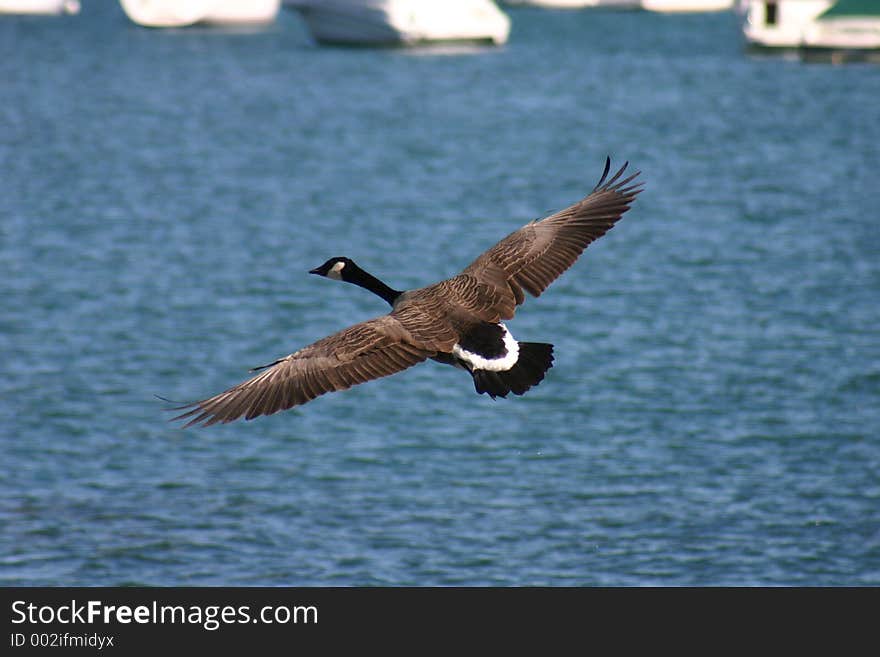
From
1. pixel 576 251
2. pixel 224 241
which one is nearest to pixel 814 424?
pixel 576 251

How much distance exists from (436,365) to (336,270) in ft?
80.9

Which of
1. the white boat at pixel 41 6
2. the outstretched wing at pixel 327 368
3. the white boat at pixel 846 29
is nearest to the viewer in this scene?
the outstretched wing at pixel 327 368

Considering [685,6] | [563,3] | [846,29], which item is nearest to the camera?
[846,29]

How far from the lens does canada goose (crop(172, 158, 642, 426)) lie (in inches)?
520

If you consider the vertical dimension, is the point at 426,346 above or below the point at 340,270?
below

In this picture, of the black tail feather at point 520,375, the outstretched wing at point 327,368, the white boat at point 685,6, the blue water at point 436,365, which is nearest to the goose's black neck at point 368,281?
the outstretched wing at point 327,368

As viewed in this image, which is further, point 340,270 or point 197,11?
point 197,11

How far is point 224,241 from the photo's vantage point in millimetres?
51281

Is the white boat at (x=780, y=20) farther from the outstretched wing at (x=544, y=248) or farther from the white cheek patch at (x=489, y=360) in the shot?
the white cheek patch at (x=489, y=360)

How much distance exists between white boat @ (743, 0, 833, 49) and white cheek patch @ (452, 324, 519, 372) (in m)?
75.1

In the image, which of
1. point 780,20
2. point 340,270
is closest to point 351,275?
point 340,270

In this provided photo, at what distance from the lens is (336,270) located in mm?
15016

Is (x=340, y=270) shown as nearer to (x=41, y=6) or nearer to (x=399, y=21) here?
(x=399, y=21)

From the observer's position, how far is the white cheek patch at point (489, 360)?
13.6 metres
